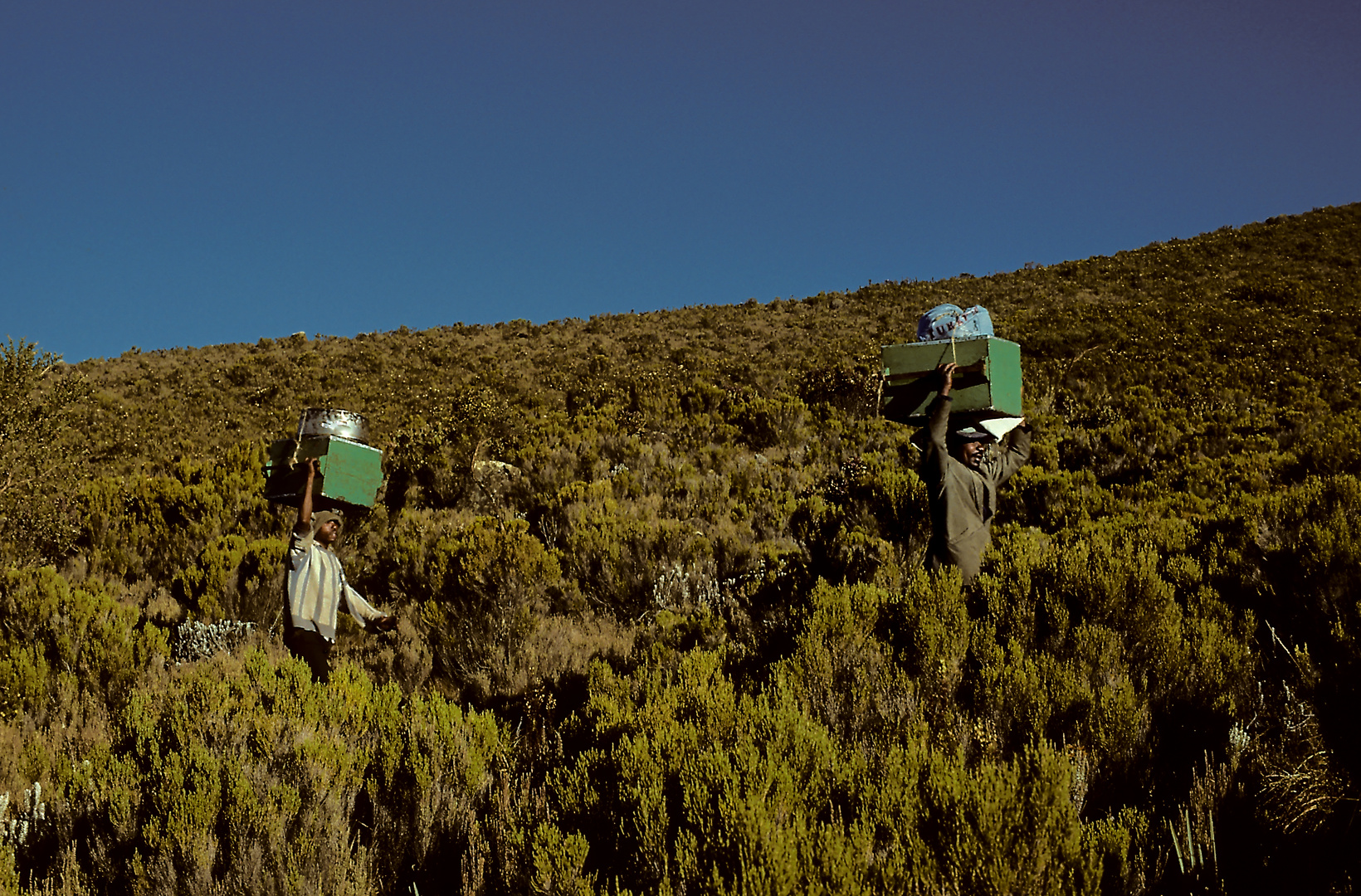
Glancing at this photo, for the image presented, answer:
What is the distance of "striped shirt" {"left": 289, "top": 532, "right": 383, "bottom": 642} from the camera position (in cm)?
502

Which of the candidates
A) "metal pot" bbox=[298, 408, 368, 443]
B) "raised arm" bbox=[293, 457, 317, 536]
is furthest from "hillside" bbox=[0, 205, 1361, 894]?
"metal pot" bbox=[298, 408, 368, 443]

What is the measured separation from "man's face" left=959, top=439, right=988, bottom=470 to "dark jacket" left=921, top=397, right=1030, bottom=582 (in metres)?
0.08

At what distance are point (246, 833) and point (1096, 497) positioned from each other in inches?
343

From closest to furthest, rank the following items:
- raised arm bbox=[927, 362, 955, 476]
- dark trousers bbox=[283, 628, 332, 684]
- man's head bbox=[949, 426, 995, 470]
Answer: raised arm bbox=[927, 362, 955, 476] < man's head bbox=[949, 426, 995, 470] < dark trousers bbox=[283, 628, 332, 684]

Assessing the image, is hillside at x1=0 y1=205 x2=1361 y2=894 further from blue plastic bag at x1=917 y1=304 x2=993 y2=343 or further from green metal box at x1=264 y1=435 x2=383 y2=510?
blue plastic bag at x1=917 y1=304 x2=993 y2=343

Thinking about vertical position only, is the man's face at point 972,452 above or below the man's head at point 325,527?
above

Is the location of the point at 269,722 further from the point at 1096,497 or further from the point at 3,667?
the point at 1096,497

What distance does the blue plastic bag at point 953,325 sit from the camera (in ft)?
13.5

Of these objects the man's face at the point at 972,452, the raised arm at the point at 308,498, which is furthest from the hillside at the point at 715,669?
the raised arm at the point at 308,498

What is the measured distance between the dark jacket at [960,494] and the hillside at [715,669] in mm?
230

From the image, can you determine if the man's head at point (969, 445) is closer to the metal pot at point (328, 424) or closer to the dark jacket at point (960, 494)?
the dark jacket at point (960, 494)

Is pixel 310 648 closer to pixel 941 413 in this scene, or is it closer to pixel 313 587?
pixel 313 587

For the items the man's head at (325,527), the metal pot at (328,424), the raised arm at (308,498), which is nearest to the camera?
the raised arm at (308,498)

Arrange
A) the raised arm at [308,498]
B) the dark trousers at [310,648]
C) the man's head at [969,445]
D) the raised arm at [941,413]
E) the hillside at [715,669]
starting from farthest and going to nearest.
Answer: the dark trousers at [310,648]
the raised arm at [308,498]
the man's head at [969,445]
the raised arm at [941,413]
the hillside at [715,669]
